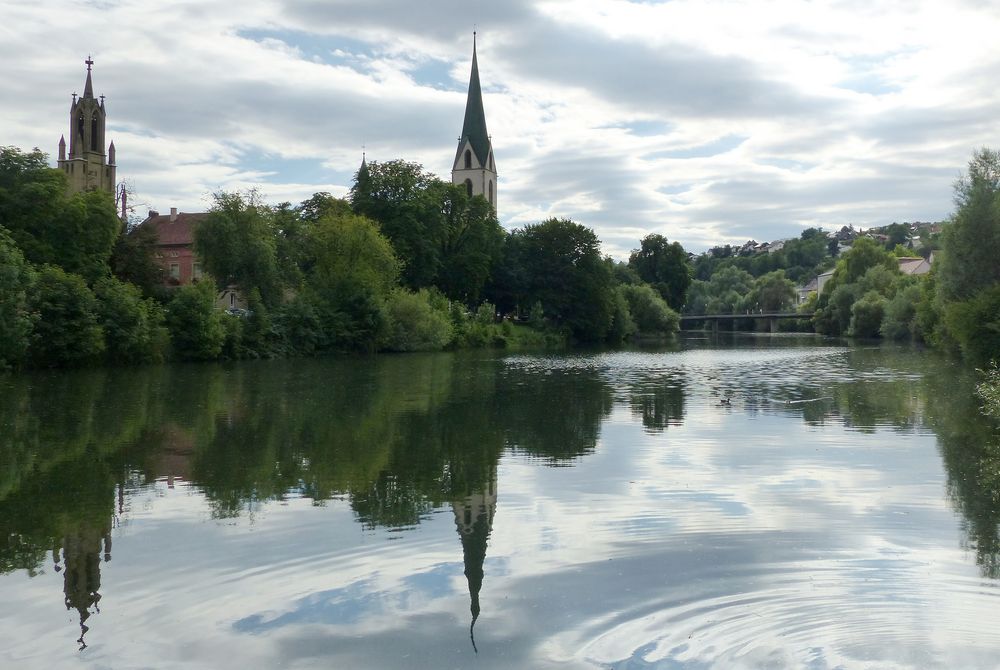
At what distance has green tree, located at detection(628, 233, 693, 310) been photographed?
4924 inches

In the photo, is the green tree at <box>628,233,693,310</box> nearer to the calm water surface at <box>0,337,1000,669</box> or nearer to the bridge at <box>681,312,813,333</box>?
the bridge at <box>681,312,813,333</box>

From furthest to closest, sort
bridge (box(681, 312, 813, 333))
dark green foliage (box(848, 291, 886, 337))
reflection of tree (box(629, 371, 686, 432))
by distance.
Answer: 1. bridge (box(681, 312, 813, 333))
2. dark green foliage (box(848, 291, 886, 337))
3. reflection of tree (box(629, 371, 686, 432))

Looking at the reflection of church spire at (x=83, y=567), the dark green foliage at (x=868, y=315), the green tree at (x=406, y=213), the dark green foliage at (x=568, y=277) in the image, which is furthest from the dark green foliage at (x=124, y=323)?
the dark green foliage at (x=868, y=315)

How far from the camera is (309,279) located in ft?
220

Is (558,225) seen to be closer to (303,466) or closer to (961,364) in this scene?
(961,364)

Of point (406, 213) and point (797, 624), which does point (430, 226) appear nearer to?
point (406, 213)

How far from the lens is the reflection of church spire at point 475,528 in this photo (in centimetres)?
880

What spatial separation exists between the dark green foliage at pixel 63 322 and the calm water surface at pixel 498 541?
19263 mm

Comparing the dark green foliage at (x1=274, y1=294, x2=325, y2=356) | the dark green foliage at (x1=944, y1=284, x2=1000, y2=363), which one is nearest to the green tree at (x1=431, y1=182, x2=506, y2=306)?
the dark green foliage at (x1=274, y1=294, x2=325, y2=356)

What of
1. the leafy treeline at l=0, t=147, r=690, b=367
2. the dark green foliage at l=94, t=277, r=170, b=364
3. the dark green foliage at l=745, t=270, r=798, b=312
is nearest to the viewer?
the leafy treeline at l=0, t=147, r=690, b=367

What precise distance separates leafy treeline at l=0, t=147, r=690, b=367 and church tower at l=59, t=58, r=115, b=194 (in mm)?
23902

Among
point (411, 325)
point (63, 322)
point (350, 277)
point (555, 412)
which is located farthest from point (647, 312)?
point (555, 412)

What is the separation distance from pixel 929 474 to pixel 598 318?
73382 millimetres

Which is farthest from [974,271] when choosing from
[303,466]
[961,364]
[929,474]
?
[303,466]
